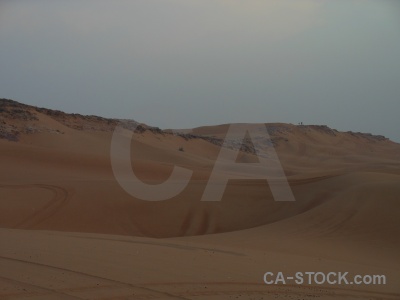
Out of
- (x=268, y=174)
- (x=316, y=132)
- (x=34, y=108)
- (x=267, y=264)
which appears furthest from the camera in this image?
(x=316, y=132)

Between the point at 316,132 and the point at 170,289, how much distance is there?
7651 cm

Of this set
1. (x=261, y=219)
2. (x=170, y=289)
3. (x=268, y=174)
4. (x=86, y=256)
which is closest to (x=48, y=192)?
(x=261, y=219)

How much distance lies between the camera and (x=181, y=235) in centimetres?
1619

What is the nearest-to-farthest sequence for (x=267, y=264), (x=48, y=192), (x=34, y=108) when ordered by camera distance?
(x=267, y=264) → (x=48, y=192) → (x=34, y=108)

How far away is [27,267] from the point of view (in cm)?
732

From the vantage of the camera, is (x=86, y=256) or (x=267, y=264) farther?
(x=267, y=264)

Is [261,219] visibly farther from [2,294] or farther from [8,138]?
[8,138]

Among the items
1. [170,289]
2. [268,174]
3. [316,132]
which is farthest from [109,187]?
[316,132]

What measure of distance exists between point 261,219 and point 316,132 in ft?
215

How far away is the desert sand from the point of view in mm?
7008

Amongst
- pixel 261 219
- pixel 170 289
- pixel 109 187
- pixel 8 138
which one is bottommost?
pixel 170 289

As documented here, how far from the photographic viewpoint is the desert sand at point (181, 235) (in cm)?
701

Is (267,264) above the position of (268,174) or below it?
below

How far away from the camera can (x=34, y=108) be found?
46156mm
